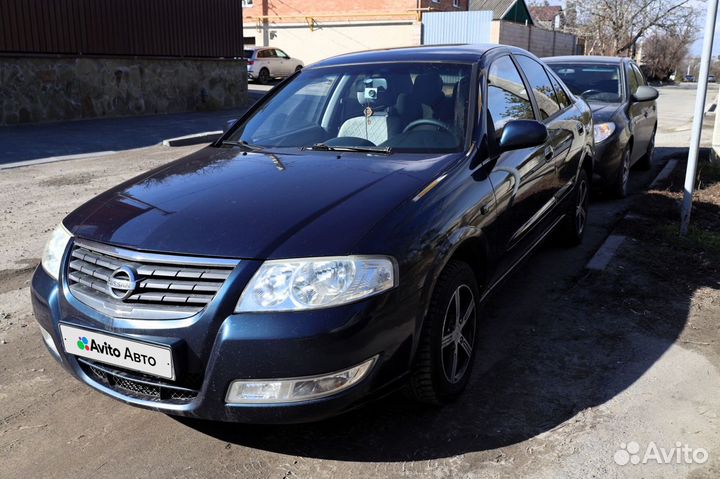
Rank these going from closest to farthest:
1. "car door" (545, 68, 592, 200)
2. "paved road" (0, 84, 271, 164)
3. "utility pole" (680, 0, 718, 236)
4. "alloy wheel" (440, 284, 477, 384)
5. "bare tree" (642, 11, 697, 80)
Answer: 1. "alloy wheel" (440, 284, 477, 384)
2. "car door" (545, 68, 592, 200)
3. "utility pole" (680, 0, 718, 236)
4. "paved road" (0, 84, 271, 164)
5. "bare tree" (642, 11, 697, 80)

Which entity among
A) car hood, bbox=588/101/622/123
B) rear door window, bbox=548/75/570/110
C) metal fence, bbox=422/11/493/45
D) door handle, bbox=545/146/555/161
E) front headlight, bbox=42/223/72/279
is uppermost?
metal fence, bbox=422/11/493/45

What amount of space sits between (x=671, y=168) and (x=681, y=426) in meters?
7.55

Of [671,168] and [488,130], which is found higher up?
[488,130]

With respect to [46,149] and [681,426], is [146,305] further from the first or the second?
[46,149]

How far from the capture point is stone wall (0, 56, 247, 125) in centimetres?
1392

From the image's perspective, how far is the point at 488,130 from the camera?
3760 mm

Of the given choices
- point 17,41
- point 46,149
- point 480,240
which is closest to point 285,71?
point 17,41

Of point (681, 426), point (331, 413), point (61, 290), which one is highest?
point (61, 290)

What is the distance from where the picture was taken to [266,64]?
3141 centimetres

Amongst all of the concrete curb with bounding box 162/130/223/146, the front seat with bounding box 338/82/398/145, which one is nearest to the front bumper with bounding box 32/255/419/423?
the front seat with bounding box 338/82/398/145

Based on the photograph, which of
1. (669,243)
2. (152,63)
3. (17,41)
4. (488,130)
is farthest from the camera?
(152,63)

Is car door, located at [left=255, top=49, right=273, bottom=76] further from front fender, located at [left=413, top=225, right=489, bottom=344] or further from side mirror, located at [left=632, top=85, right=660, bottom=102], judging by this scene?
front fender, located at [left=413, top=225, right=489, bottom=344]

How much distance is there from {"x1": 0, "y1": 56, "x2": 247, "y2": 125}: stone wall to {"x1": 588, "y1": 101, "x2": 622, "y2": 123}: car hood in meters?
11.7

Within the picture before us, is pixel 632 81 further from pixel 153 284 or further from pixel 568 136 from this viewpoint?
pixel 153 284
